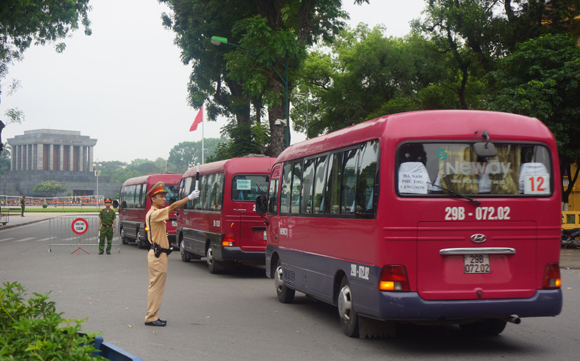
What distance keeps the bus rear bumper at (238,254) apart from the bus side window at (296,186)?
4.23 meters

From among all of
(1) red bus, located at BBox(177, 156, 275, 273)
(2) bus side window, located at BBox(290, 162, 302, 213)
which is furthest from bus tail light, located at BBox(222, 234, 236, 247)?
(2) bus side window, located at BBox(290, 162, 302, 213)

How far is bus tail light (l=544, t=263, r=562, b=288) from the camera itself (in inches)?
300

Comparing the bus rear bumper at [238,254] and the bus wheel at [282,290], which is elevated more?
the bus rear bumper at [238,254]

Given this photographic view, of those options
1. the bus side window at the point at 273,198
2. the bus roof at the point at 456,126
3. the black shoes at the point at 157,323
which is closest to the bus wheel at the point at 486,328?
the bus roof at the point at 456,126

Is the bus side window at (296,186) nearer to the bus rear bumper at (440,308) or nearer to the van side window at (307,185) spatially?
the van side window at (307,185)

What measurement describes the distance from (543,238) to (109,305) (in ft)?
21.7

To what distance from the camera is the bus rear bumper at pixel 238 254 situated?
1523 cm

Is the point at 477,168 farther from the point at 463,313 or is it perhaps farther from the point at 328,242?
the point at 328,242

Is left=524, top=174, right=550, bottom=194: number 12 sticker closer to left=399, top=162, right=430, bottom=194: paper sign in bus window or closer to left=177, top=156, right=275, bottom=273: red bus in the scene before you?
left=399, top=162, right=430, bottom=194: paper sign in bus window

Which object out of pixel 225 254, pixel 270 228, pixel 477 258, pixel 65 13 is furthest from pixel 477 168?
pixel 65 13

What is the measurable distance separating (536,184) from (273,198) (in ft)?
19.0

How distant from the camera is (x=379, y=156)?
7.68 meters

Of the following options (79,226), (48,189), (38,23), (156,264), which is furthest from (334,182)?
(48,189)

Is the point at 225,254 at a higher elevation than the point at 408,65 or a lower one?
lower
